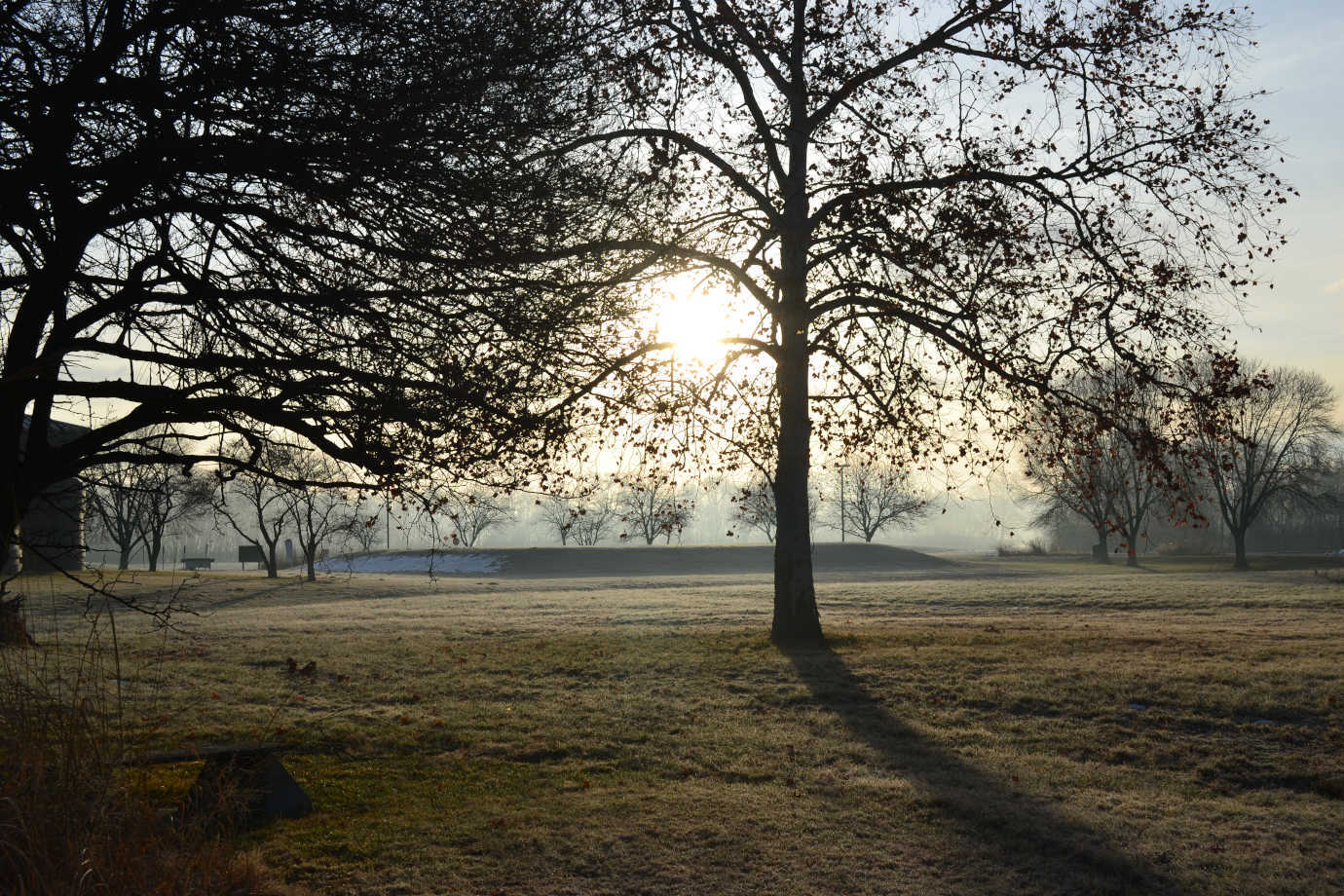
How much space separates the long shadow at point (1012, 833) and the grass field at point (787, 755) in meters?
0.03

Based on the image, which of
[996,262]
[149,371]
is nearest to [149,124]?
[149,371]

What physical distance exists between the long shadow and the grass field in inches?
1.1

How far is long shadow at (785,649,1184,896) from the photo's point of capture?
5.94 metres

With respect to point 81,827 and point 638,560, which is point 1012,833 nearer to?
point 81,827

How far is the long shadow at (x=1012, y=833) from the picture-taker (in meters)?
5.94

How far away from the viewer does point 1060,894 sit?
19.0 ft

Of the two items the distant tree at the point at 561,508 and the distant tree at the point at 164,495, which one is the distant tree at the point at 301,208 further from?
the distant tree at the point at 561,508

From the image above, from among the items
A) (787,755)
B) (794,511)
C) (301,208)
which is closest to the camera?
(301,208)

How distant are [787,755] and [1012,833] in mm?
2579

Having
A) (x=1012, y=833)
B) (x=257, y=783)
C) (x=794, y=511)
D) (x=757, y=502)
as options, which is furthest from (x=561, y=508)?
(x=1012, y=833)

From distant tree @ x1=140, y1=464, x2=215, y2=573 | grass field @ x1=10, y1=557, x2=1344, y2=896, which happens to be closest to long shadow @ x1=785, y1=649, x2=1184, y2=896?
grass field @ x1=10, y1=557, x2=1344, y2=896

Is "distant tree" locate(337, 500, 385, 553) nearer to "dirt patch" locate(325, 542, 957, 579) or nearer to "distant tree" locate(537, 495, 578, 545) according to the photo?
"distant tree" locate(537, 495, 578, 545)

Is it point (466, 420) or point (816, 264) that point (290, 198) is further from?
point (816, 264)

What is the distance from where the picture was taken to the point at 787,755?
9.02 metres
